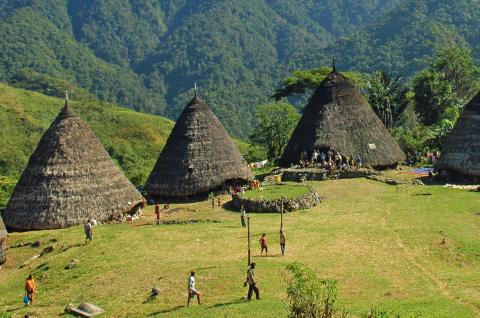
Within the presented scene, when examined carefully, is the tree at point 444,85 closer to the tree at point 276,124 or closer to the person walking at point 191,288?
the tree at point 276,124

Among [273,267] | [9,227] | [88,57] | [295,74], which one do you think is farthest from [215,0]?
[273,267]

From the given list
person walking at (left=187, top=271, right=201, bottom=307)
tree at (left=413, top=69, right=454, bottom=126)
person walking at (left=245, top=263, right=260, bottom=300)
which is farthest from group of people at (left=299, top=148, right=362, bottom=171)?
tree at (left=413, top=69, right=454, bottom=126)

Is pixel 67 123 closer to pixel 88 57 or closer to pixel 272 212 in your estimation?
pixel 272 212

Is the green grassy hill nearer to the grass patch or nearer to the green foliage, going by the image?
the grass patch

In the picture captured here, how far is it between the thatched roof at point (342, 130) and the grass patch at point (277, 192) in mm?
7476

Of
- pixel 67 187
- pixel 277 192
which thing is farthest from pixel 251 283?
pixel 67 187

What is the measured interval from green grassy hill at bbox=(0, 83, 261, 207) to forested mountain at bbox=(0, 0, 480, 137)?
15758 mm

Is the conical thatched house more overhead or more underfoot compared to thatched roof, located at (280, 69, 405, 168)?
more underfoot

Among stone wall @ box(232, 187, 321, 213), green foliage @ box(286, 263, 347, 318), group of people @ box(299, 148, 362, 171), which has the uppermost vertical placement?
group of people @ box(299, 148, 362, 171)

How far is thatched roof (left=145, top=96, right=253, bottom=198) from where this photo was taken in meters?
34.3

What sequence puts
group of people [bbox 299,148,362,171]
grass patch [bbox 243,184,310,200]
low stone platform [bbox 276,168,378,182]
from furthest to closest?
group of people [bbox 299,148,362,171], low stone platform [bbox 276,168,378,182], grass patch [bbox 243,184,310,200]

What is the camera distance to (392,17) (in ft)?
354

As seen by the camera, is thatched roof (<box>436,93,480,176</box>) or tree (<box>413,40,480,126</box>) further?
tree (<box>413,40,480,126</box>)

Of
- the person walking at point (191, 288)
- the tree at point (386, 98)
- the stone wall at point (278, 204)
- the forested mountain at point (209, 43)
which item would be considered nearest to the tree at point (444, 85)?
the tree at point (386, 98)
